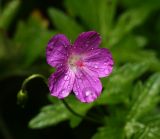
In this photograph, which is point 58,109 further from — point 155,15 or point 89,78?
point 155,15

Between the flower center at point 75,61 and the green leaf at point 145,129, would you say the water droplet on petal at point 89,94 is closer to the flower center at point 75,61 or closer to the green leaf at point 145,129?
the flower center at point 75,61

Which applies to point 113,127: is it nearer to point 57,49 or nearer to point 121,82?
point 121,82

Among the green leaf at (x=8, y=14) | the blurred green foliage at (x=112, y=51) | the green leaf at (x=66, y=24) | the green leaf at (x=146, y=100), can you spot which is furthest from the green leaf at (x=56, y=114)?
the green leaf at (x=8, y=14)

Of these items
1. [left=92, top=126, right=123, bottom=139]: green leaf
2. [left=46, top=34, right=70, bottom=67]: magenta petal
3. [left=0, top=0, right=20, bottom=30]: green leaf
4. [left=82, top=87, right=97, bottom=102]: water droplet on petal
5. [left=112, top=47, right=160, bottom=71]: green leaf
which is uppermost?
[left=0, top=0, right=20, bottom=30]: green leaf

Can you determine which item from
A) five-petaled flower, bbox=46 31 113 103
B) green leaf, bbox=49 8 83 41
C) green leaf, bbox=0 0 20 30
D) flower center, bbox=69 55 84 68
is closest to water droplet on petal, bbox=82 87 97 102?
five-petaled flower, bbox=46 31 113 103

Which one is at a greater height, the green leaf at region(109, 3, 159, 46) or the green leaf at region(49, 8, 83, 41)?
the green leaf at region(49, 8, 83, 41)

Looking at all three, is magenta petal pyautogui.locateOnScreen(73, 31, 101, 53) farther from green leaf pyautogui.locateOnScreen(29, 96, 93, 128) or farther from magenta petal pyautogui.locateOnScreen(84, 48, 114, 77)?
green leaf pyautogui.locateOnScreen(29, 96, 93, 128)

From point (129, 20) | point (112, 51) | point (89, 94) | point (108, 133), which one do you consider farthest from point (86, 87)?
point (129, 20)
